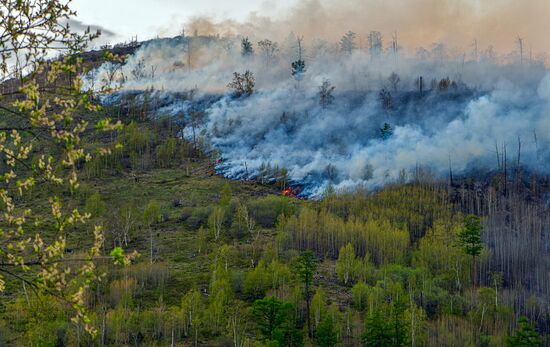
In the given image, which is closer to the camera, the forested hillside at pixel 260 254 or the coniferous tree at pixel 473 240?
the forested hillside at pixel 260 254

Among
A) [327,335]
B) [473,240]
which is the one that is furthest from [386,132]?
[327,335]

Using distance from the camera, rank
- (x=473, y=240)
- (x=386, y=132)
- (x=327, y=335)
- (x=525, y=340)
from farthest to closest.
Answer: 1. (x=386, y=132)
2. (x=473, y=240)
3. (x=327, y=335)
4. (x=525, y=340)

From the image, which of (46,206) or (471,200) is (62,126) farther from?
(471,200)

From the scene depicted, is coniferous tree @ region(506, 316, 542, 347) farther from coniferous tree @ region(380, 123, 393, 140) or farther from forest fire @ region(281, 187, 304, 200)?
coniferous tree @ region(380, 123, 393, 140)

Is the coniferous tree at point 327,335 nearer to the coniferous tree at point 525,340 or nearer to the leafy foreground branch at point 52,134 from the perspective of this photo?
the coniferous tree at point 525,340

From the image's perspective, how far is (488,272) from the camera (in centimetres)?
11300

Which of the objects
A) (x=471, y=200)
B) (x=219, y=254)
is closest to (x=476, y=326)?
(x=219, y=254)

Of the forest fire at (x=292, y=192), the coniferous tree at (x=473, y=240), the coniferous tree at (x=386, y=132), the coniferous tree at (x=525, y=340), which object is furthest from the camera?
the coniferous tree at (x=386, y=132)

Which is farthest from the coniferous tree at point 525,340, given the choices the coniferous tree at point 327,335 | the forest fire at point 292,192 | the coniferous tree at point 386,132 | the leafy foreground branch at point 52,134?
the coniferous tree at point 386,132

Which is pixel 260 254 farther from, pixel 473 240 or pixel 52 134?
pixel 52 134

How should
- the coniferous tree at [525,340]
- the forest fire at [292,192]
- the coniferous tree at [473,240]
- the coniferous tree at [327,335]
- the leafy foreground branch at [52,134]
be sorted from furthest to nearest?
the forest fire at [292,192] → the coniferous tree at [473,240] → the coniferous tree at [327,335] → the coniferous tree at [525,340] → the leafy foreground branch at [52,134]

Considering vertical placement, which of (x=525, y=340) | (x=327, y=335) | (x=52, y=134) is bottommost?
(x=525, y=340)

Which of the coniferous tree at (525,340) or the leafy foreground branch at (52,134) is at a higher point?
the leafy foreground branch at (52,134)

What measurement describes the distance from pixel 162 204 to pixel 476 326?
8380cm
